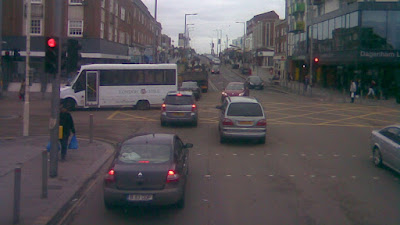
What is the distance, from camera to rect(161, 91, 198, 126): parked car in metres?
21.6

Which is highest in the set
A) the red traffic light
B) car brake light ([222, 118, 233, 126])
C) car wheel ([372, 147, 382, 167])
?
the red traffic light

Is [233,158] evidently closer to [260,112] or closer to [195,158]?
[195,158]

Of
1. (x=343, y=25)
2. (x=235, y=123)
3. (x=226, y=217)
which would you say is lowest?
(x=226, y=217)

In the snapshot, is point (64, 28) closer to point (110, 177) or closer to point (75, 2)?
point (75, 2)

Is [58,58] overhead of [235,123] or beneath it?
overhead

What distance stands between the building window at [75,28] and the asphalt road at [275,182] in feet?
79.5

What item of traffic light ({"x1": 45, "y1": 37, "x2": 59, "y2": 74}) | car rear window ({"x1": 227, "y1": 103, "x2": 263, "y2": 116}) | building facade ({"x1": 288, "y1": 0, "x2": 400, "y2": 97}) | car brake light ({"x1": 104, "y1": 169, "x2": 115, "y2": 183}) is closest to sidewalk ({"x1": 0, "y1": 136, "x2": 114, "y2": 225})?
car brake light ({"x1": 104, "y1": 169, "x2": 115, "y2": 183})

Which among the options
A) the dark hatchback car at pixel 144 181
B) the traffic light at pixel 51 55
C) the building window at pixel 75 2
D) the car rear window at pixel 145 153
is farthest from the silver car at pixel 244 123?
the building window at pixel 75 2

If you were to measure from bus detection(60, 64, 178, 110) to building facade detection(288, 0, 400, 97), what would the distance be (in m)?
21.7

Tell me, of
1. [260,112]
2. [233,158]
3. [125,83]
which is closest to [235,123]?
[260,112]

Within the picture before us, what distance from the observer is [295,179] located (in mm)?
12305

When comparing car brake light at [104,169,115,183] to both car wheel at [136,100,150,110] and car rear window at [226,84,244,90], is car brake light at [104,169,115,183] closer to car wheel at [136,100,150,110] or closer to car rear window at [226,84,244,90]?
car wheel at [136,100,150,110]

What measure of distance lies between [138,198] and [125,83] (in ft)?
68.8

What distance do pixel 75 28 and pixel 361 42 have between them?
26.0 metres
